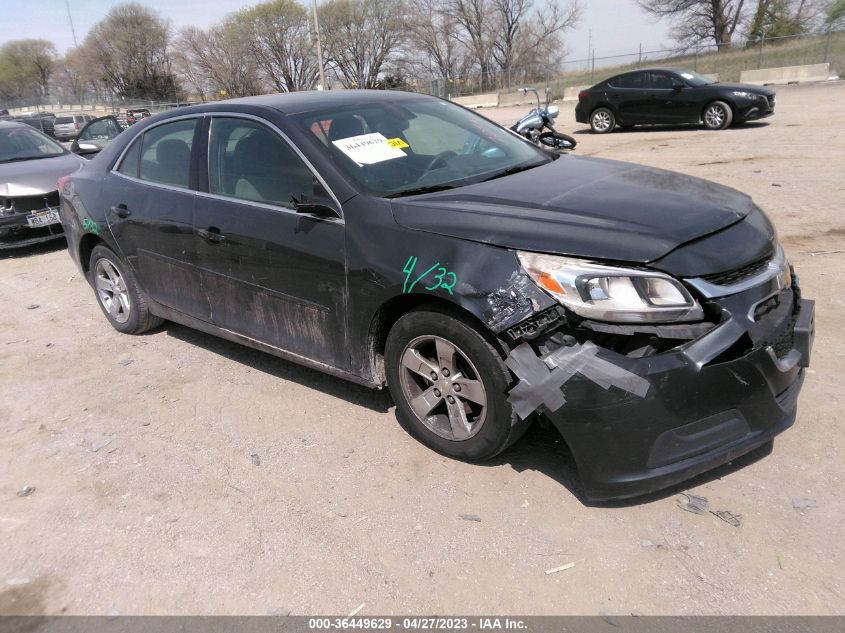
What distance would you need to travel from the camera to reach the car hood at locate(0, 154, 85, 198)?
28.0ft

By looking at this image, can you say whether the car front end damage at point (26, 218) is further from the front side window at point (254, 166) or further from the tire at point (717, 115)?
the tire at point (717, 115)

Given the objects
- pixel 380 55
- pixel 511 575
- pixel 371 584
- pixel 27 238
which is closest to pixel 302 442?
pixel 371 584

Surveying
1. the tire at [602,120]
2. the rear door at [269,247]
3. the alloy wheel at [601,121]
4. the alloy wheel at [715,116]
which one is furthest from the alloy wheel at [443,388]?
the alloy wheel at [601,121]

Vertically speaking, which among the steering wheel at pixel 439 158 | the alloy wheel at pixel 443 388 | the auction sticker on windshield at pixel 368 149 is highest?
the auction sticker on windshield at pixel 368 149

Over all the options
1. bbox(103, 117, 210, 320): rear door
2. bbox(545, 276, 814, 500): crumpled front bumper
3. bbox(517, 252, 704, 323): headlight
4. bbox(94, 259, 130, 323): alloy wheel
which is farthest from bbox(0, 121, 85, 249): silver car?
bbox(545, 276, 814, 500): crumpled front bumper

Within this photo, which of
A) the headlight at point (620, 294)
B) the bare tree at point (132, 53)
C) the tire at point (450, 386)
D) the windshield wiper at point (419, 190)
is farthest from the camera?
the bare tree at point (132, 53)

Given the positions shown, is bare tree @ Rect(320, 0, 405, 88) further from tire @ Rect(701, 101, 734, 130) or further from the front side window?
the front side window

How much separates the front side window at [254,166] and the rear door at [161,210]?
234 millimetres

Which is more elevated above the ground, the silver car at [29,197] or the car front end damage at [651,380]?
the silver car at [29,197]

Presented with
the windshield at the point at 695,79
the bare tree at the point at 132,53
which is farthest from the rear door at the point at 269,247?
the bare tree at the point at 132,53

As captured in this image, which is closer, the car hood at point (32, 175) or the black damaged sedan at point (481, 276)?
the black damaged sedan at point (481, 276)

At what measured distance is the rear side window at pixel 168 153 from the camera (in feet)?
14.6

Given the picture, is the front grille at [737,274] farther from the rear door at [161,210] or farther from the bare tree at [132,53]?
the bare tree at [132,53]

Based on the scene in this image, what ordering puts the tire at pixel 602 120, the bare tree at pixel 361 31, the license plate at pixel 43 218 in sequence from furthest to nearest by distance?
the bare tree at pixel 361 31 → the tire at pixel 602 120 → the license plate at pixel 43 218
